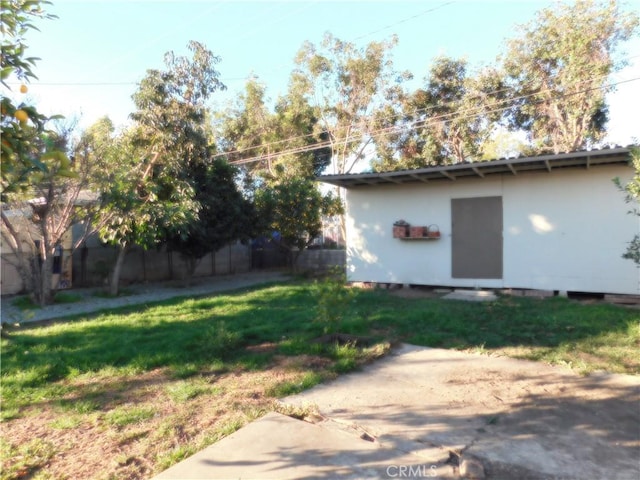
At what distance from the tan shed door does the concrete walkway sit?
533cm

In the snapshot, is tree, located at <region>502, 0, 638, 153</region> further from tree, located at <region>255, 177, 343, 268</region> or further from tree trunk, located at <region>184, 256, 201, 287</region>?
tree trunk, located at <region>184, 256, 201, 287</region>

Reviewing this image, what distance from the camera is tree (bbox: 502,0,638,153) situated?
48.9 feet

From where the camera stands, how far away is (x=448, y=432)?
324 centimetres

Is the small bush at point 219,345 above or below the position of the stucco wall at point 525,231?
below

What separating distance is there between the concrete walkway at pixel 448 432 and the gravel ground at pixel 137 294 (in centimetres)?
544

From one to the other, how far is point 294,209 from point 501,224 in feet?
23.6

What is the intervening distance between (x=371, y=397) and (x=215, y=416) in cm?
133

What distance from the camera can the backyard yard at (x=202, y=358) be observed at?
3.20 meters

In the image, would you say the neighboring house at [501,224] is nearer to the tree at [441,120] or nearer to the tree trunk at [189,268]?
the tree trunk at [189,268]

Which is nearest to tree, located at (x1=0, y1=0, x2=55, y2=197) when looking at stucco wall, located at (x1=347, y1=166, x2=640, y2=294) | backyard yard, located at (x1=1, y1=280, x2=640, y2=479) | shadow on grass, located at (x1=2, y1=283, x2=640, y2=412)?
backyard yard, located at (x1=1, y1=280, x2=640, y2=479)

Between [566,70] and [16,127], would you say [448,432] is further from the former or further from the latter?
[566,70]

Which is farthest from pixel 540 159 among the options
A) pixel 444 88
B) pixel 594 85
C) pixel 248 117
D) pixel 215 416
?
pixel 248 117

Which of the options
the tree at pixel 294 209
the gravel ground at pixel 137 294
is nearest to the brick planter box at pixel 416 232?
the gravel ground at pixel 137 294

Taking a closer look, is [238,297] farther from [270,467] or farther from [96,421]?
[270,467]
